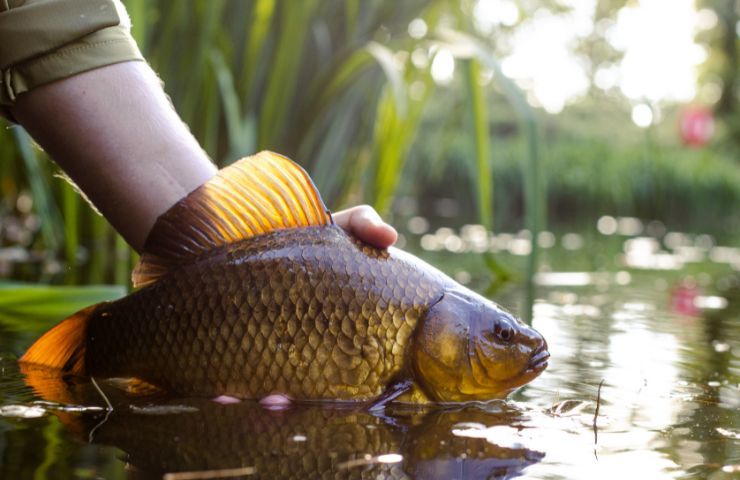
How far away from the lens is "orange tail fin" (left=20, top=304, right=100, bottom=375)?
63.4 inches

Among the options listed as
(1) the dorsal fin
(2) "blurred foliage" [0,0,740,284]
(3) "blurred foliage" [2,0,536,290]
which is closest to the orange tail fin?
(1) the dorsal fin

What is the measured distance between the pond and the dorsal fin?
0.24 m

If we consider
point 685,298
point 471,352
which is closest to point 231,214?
point 471,352

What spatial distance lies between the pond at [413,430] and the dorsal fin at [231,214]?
24 centimetres

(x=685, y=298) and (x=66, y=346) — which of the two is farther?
(x=685, y=298)

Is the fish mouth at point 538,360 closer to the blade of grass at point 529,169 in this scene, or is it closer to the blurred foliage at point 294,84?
the blade of grass at point 529,169

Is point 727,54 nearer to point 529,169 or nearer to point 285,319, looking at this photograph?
point 529,169

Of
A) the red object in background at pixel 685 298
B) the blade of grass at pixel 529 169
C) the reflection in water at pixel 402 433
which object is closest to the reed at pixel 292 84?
the blade of grass at pixel 529 169

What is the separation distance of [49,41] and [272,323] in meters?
0.67

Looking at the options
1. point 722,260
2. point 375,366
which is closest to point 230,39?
point 375,366

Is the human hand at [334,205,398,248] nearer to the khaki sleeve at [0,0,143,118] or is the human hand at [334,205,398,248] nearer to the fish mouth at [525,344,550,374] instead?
the fish mouth at [525,344,550,374]

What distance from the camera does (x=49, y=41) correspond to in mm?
1688

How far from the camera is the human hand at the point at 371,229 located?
1.61 meters

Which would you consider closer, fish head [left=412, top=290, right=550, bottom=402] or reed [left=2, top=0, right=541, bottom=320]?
fish head [left=412, top=290, right=550, bottom=402]
